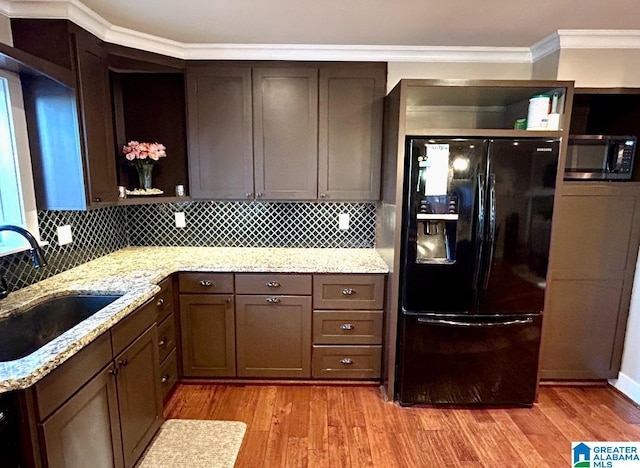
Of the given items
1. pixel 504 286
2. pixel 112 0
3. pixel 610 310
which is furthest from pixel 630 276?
pixel 112 0

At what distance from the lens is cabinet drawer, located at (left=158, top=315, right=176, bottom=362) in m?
2.32

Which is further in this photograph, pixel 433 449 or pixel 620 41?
pixel 620 41

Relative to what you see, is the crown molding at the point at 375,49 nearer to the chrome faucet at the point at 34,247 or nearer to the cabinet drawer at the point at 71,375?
the chrome faucet at the point at 34,247

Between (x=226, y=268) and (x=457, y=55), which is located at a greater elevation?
(x=457, y=55)

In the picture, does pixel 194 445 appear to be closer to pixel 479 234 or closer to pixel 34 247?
pixel 34 247

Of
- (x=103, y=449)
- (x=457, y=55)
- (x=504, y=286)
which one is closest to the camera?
(x=103, y=449)

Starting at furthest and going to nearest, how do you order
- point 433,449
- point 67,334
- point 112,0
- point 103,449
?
1. point 433,449
2. point 112,0
3. point 103,449
4. point 67,334

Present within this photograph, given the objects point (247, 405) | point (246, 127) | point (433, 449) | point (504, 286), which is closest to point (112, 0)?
point (246, 127)

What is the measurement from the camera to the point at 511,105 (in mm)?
2689

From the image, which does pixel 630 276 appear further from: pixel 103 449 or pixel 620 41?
pixel 103 449

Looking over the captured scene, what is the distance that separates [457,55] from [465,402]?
244 centimetres

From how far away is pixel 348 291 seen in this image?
2533 millimetres

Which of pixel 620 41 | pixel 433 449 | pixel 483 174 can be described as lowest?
pixel 433 449

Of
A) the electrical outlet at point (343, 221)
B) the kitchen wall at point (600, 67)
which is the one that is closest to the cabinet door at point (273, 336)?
the electrical outlet at point (343, 221)
